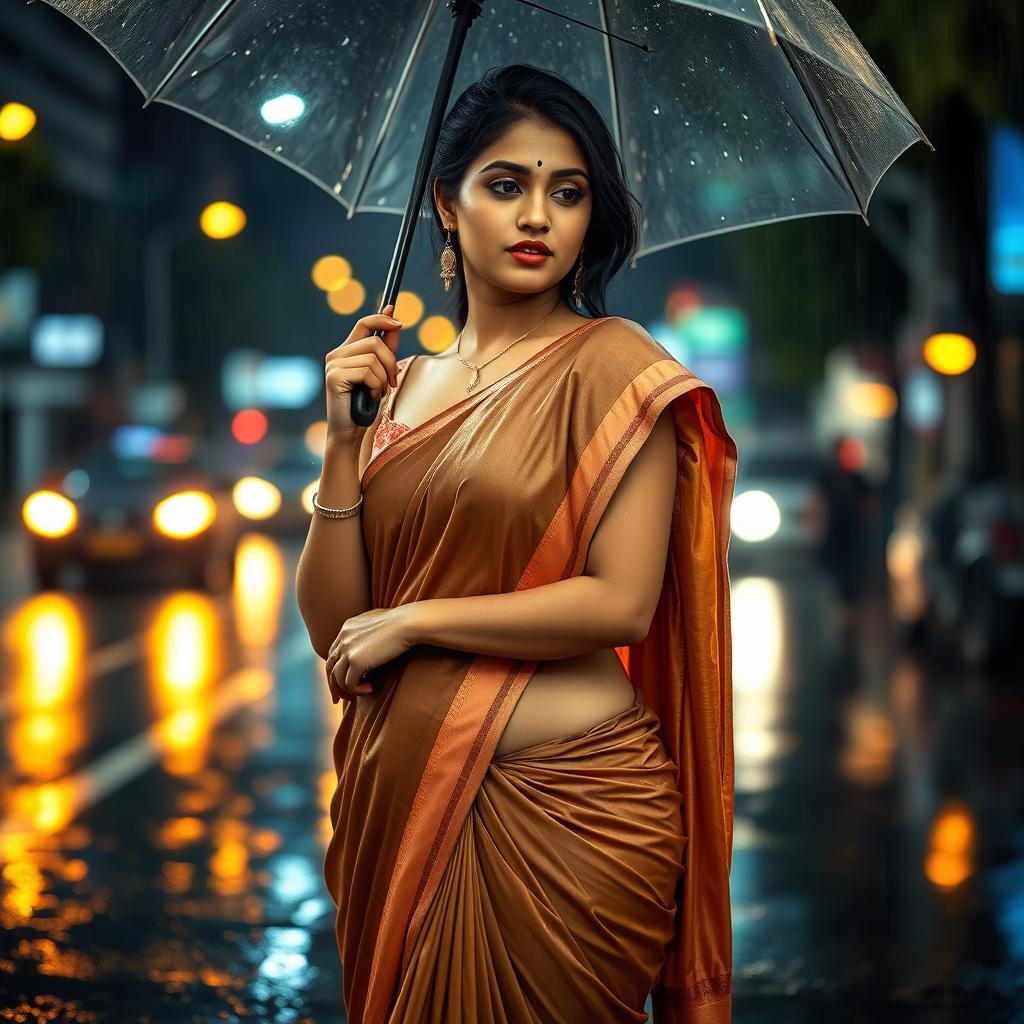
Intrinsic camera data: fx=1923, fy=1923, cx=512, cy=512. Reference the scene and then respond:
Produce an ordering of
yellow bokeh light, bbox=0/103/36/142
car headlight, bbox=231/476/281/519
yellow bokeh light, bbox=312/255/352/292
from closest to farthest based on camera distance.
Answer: yellow bokeh light, bbox=0/103/36/142 < car headlight, bbox=231/476/281/519 < yellow bokeh light, bbox=312/255/352/292

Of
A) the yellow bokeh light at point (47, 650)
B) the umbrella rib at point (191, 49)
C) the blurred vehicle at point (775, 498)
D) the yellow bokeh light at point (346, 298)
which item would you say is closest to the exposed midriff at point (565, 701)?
the umbrella rib at point (191, 49)

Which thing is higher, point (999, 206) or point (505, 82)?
point (999, 206)

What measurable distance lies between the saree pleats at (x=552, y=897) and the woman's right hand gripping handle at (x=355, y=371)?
617 mm

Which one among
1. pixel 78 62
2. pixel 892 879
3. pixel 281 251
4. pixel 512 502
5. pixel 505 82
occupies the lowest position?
pixel 892 879

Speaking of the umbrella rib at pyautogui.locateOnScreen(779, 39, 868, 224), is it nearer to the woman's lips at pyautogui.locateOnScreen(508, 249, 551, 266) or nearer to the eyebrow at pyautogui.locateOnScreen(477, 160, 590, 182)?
the eyebrow at pyautogui.locateOnScreen(477, 160, 590, 182)

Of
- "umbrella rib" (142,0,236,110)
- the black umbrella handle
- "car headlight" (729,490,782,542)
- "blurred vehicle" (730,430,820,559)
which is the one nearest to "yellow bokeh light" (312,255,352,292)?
"blurred vehicle" (730,430,820,559)

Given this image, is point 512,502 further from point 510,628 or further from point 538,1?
point 538,1

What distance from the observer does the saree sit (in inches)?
122

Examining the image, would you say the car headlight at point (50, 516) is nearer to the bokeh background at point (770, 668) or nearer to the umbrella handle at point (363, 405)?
the bokeh background at point (770, 668)

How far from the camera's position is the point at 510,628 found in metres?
3.09

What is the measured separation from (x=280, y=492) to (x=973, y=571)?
2060 cm

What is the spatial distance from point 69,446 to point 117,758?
48989mm

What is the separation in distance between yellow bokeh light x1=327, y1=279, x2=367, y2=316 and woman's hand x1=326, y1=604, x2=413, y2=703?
4601 centimetres

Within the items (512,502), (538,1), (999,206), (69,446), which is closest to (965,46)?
(999,206)
